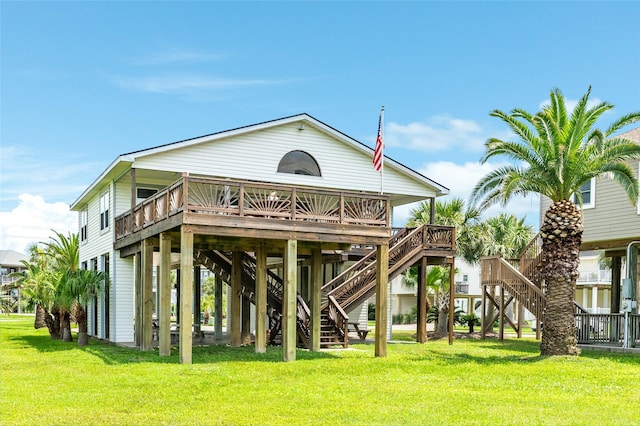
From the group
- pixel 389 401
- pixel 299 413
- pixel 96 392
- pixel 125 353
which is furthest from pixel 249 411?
pixel 125 353

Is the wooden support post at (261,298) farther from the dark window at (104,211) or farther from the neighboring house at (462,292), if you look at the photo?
the neighboring house at (462,292)

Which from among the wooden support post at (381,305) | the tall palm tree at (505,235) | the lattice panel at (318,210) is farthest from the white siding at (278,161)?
the tall palm tree at (505,235)

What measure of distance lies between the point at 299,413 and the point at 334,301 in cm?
1175

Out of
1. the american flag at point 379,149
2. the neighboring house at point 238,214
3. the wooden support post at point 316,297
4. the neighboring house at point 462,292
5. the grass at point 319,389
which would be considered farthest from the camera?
the neighboring house at point 462,292

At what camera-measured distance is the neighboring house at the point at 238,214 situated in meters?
18.3

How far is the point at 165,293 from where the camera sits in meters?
19.0

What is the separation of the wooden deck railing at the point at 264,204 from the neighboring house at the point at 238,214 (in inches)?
1.2

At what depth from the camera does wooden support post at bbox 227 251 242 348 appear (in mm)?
22688

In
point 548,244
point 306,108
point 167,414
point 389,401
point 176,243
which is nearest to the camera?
point 167,414

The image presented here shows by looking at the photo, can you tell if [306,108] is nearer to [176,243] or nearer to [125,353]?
[176,243]

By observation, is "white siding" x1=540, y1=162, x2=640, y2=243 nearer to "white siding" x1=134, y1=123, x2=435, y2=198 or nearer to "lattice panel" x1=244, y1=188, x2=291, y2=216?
"white siding" x1=134, y1=123, x2=435, y2=198

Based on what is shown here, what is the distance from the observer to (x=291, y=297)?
1850cm

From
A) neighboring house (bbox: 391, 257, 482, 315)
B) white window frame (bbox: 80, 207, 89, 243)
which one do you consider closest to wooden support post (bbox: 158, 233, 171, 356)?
white window frame (bbox: 80, 207, 89, 243)

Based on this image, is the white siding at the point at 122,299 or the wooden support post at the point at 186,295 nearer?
the wooden support post at the point at 186,295
